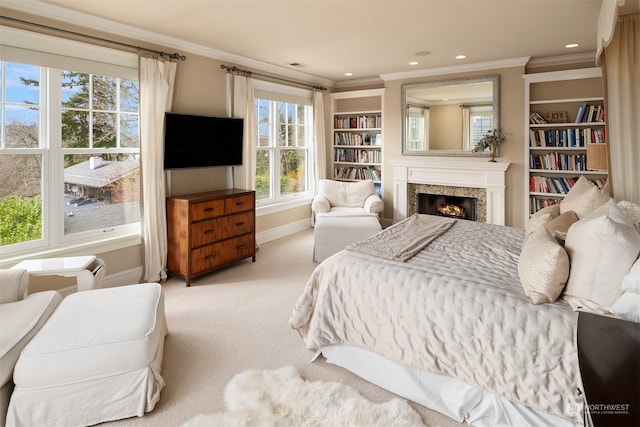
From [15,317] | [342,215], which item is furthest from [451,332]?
[342,215]

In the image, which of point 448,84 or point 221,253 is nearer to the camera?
point 221,253

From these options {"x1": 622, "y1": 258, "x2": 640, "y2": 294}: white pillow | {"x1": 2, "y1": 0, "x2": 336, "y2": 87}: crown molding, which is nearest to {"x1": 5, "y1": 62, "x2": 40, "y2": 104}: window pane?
{"x1": 2, "y1": 0, "x2": 336, "y2": 87}: crown molding

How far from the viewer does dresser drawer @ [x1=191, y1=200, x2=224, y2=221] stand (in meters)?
3.92

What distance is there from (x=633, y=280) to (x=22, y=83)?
13.8 feet

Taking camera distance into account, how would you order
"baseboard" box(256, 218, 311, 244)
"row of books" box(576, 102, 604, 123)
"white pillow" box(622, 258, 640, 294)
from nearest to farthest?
"white pillow" box(622, 258, 640, 294) → "row of books" box(576, 102, 604, 123) → "baseboard" box(256, 218, 311, 244)

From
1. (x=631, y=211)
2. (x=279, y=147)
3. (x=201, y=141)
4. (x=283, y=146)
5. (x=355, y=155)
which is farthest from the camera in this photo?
(x=355, y=155)

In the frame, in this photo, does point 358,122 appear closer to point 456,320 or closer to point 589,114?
point 589,114

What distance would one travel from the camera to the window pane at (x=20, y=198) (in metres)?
3.08

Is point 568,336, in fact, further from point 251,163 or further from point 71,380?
point 251,163

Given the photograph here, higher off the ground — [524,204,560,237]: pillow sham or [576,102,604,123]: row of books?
[576,102,604,123]: row of books

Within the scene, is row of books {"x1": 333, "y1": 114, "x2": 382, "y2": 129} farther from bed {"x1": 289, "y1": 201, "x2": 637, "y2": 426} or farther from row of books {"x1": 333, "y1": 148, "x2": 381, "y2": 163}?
bed {"x1": 289, "y1": 201, "x2": 637, "y2": 426}

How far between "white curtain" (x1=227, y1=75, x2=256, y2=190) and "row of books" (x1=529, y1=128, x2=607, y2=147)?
3727 millimetres

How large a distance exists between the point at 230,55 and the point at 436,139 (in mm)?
3214

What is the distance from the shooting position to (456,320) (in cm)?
195
